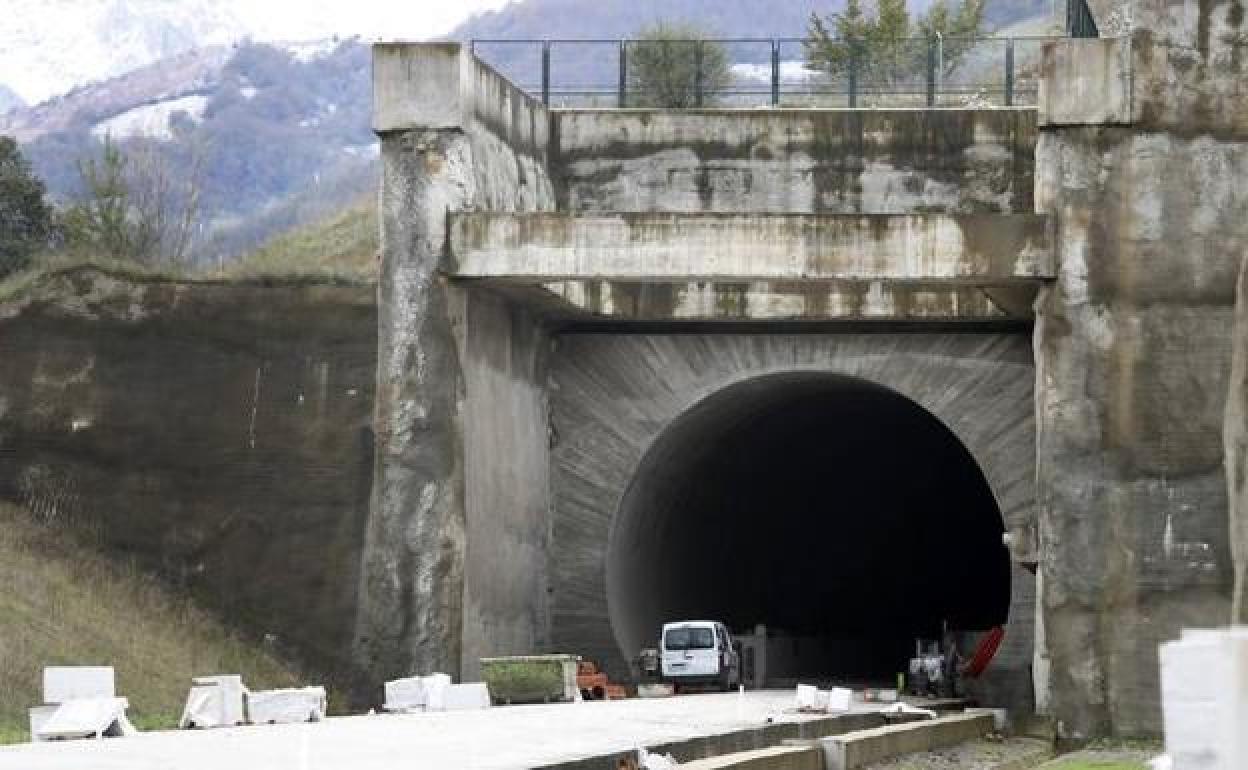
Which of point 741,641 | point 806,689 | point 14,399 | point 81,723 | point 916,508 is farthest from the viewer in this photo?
point 916,508

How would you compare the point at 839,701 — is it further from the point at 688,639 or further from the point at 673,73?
the point at 673,73

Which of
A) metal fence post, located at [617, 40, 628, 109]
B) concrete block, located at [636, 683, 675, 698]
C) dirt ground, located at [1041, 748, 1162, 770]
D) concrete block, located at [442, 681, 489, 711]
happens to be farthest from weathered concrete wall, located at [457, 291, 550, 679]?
dirt ground, located at [1041, 748, 1162, 770]

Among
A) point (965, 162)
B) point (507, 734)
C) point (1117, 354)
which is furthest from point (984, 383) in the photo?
point (507, 734)

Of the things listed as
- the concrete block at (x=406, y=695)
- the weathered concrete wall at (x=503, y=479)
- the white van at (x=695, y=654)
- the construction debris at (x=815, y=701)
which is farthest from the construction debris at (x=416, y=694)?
the white van at (x=695, y=654)

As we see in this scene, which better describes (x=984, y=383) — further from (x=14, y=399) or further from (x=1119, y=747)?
(x=14, y=399)

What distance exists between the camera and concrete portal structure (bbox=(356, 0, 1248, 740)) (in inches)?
1465

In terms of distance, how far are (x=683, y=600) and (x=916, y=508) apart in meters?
12.3

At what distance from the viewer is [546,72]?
44.2m

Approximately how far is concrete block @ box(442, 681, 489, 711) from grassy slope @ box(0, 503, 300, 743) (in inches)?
139

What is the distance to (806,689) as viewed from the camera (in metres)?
34.2

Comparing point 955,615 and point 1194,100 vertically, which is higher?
point 1194,100

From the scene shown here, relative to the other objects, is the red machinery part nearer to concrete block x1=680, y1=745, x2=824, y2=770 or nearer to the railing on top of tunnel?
the railing on top of tunnel

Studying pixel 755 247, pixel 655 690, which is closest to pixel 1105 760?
pixel 755 247

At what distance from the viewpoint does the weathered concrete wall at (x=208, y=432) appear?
41.8 m
